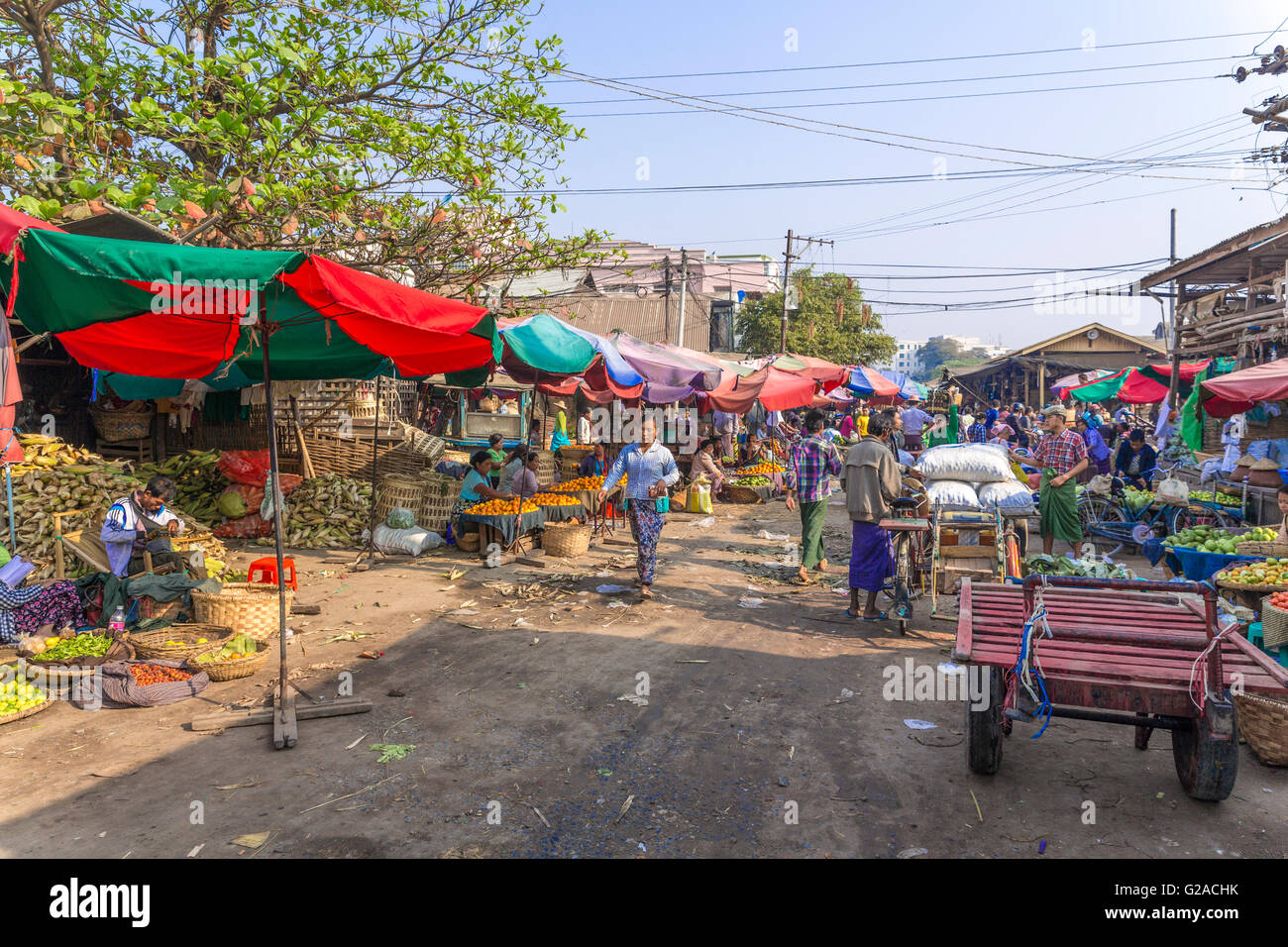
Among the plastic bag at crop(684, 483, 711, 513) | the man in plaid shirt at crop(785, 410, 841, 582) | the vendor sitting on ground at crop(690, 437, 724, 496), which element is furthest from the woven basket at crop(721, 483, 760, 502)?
the man in plaid shirt at crop(785, 410, 841, 582)

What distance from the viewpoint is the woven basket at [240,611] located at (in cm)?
675

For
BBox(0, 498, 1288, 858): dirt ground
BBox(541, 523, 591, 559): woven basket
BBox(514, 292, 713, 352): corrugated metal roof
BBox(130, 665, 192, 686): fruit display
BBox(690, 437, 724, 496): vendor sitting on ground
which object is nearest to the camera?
BBox(0, 498, 1288, 858): dirt ground

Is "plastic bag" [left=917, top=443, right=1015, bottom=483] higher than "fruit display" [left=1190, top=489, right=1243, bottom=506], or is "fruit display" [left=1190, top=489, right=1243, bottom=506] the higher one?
"plastic bag" [left=917, top=443, right=1015, bottom=483]

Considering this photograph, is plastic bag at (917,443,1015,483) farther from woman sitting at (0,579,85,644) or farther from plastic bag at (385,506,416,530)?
woman sitting at (0,579,85,644)

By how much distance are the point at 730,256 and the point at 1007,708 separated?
52797 mm

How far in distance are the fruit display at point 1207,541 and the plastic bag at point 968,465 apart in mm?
2234

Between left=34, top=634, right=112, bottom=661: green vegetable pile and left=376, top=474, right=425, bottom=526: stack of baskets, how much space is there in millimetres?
5397

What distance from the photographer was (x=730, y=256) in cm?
5388

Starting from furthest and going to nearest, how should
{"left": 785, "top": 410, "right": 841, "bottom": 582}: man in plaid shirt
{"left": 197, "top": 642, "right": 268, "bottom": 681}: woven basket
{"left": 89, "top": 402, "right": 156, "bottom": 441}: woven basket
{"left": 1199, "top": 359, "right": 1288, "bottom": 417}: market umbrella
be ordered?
1. {"left": 89, "top": 402, "right": 156, "bottom": 441}: woven basket
2. {"left": 785, "top": 410, "right": 841, "bottom": 582}: man in plaid shirt
3. {"left": 1199, "top": 359, "right": 1288, "bottom": 417}: market umbrella
4. {"left": 197, "top": 642, "right": 268, "bottom": 681}: woven basket

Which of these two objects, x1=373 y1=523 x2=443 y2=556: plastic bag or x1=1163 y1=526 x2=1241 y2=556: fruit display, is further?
x1=373 y1=523 x2=443 y2=556: plastic bag

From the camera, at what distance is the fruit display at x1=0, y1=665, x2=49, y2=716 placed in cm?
518

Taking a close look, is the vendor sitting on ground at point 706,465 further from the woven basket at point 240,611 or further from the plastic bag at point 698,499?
the woven basket at point 240,611

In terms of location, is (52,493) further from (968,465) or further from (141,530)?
(968,465)
